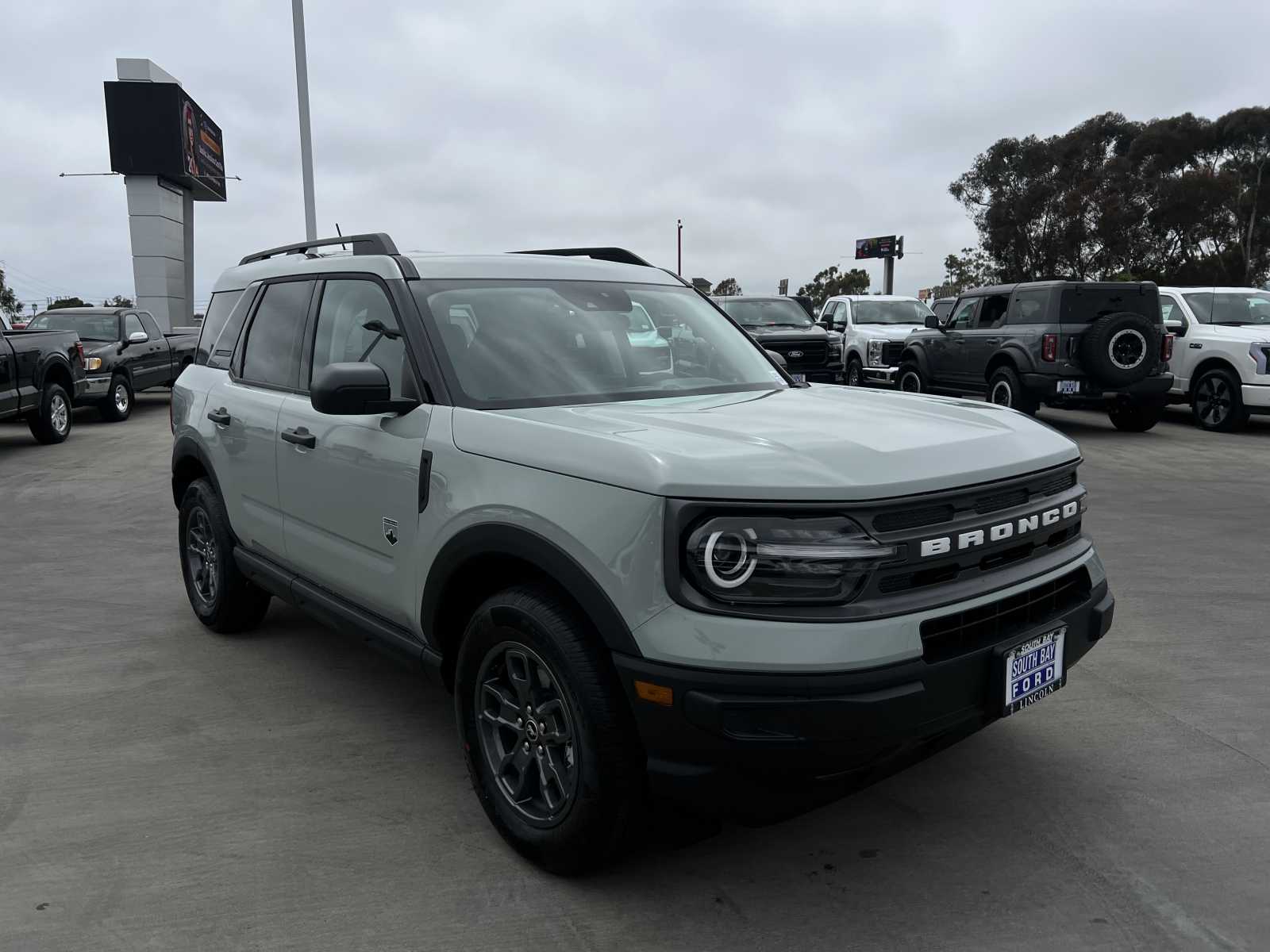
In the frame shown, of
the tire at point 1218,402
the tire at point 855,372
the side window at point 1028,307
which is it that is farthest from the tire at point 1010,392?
the tire at point 855,372

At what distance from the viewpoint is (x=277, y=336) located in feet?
14.7

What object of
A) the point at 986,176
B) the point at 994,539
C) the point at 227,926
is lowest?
the point at 227,926

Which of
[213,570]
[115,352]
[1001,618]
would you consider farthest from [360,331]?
[115,352]

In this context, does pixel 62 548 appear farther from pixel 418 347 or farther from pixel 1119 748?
pixel 1119 748

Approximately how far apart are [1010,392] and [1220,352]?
2841mm

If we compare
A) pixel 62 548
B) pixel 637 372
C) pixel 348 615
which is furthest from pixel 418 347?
pixel 62 548

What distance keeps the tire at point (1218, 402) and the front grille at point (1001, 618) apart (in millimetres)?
11974

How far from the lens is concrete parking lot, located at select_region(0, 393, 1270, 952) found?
106 inches

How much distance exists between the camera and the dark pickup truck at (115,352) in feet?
51.3

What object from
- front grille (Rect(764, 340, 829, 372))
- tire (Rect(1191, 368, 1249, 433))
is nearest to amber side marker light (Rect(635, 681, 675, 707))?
tire (Rect(1191, 368, 1249, 433))

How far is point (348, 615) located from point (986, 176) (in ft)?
177

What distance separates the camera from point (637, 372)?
3693 millimetres

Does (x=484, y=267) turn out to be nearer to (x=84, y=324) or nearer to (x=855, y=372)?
(x=84, y=324)

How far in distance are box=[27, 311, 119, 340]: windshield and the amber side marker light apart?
53.8 feet
